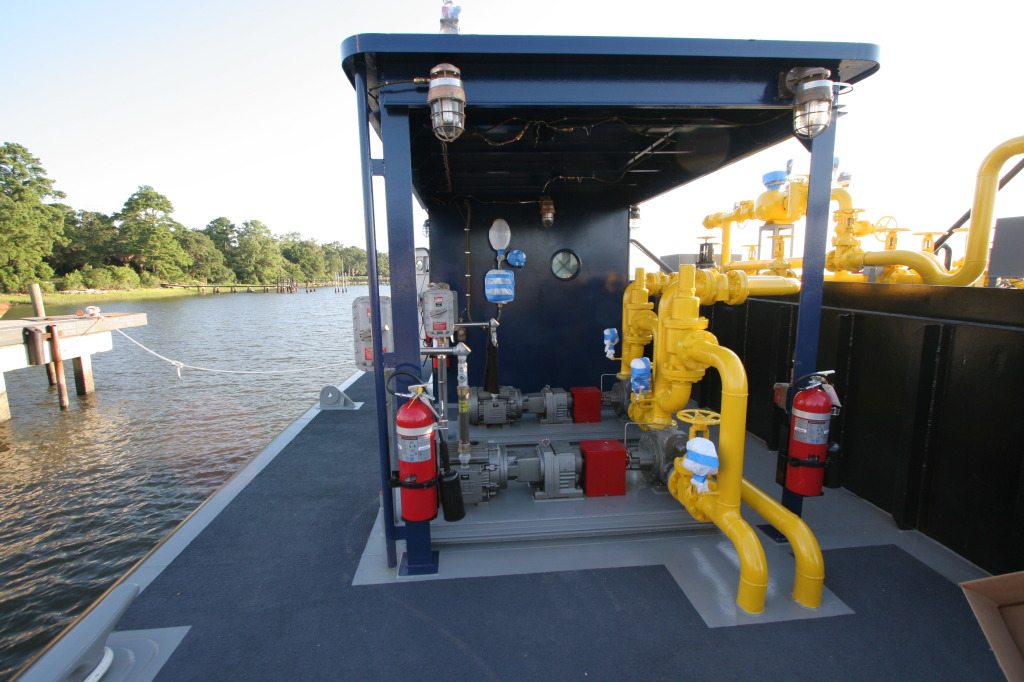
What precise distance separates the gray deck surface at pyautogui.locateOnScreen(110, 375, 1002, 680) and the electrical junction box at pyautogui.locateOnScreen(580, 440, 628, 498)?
55 centimetres

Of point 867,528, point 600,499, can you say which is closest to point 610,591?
point 600,499

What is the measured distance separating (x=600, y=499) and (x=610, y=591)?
3.25 ft

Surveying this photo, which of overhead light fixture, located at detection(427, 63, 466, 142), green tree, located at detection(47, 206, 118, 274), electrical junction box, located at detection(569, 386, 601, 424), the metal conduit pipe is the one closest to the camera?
overhead light fixture, located at detection(427, 63, 466, 142)

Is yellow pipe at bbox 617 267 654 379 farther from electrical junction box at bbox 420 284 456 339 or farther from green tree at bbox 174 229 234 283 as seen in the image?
green tree at bbox 174 229 234 283

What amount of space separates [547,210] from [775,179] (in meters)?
4.99

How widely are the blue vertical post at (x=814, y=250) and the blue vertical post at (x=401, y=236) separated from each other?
2.65 metres

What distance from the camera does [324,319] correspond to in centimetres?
3375

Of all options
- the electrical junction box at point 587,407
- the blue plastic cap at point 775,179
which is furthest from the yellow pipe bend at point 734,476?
the blue plastic cap at point 775,179

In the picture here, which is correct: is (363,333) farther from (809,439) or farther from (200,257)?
(200,257)

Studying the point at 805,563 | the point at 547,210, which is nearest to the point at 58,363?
the point at 547,210

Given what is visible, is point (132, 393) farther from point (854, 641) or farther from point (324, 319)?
point (324, 319)

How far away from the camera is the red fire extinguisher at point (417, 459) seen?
8.95ft

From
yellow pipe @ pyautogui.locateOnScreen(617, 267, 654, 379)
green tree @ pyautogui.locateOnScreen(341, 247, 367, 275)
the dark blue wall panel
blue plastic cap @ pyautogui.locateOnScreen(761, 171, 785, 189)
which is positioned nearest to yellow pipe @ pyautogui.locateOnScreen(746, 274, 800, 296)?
yellow pipe @ pyautogui.locateOnScreen(617, 267, 654, 379)

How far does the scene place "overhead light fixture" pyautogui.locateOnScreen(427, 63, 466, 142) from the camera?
98.8 inches
